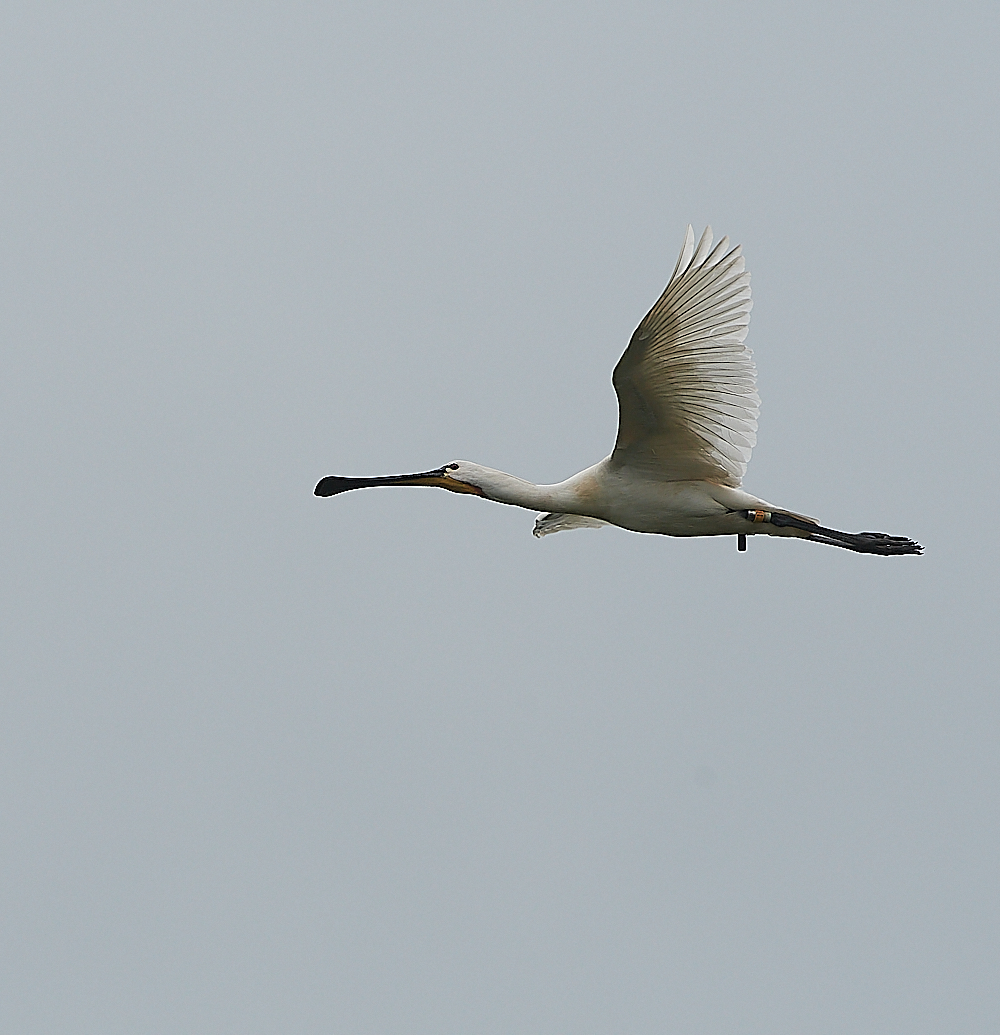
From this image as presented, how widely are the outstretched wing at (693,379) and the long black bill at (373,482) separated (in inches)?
74.0

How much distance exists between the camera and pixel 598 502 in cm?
1862

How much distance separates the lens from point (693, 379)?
17.1 metres

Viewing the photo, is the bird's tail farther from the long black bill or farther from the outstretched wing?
the long black bill

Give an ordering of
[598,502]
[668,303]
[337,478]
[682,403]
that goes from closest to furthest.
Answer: [668,303], [682,403], [598,502], [337,478]

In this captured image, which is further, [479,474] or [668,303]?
[479,474]

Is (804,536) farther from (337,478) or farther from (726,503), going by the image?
(337,478)

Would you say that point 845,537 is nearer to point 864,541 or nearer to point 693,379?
point 864,541

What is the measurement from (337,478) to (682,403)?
4.31 m

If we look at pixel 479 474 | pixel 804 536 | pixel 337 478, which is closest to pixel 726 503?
pixel 804 536

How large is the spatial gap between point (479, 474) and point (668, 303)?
343 centimetres

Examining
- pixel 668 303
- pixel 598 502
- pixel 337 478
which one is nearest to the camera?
pixel 668 303

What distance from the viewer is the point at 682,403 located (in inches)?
685

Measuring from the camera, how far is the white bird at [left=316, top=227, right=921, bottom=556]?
648 inches

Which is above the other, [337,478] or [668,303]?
[668,303]
